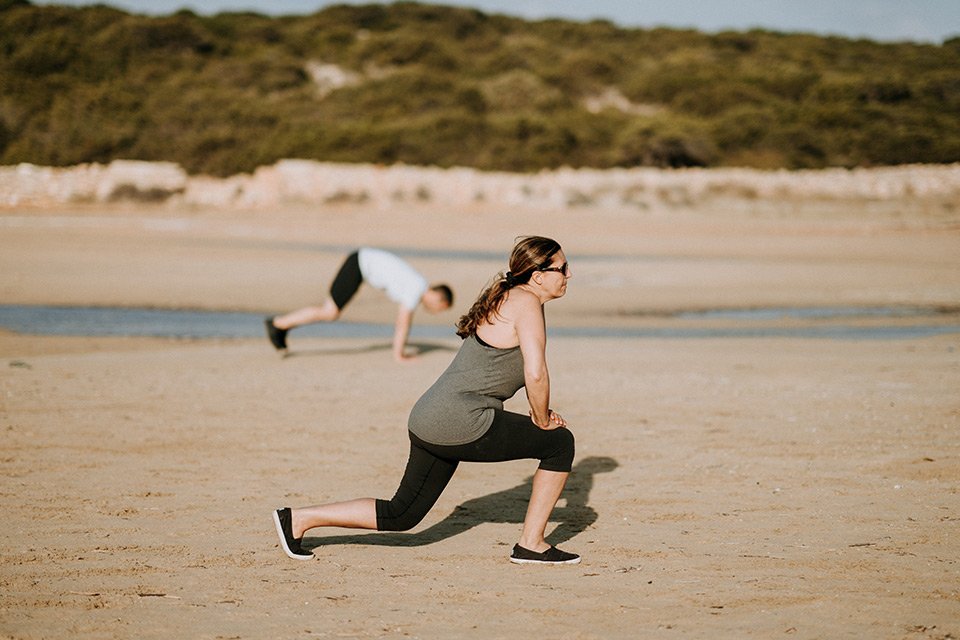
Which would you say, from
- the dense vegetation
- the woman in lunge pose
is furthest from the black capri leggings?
the dense vegetation

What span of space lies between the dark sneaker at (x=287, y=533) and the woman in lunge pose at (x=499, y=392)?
1.55 ft

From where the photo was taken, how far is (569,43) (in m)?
77.9

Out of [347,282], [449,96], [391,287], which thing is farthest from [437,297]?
[449,96]

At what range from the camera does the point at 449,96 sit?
171 feet

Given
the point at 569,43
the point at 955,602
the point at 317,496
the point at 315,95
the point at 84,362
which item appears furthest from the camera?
the point at 569,43

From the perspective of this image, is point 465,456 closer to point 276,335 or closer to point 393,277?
point 393,277

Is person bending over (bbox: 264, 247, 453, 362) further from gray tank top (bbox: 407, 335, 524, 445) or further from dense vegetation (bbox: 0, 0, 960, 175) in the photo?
dense vegetation (bbox: 0, 0, 960, 175)

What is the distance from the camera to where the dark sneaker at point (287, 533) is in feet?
16.7

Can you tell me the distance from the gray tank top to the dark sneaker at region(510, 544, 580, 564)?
25.0 inches

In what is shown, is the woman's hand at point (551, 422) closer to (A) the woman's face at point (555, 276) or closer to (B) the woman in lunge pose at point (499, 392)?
(B) the woman in lunge pose at point (499, 392)

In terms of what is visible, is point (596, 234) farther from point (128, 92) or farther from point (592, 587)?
point (128, 92)

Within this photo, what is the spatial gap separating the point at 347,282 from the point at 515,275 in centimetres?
632

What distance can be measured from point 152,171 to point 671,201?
18.1 m

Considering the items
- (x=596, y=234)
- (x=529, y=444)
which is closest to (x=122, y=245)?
(x=596, y=234)
